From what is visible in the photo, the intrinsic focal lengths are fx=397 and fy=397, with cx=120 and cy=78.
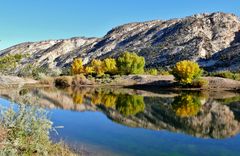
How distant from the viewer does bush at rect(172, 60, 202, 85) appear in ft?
330

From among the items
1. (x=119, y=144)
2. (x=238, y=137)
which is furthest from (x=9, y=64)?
(x=238, y=137)

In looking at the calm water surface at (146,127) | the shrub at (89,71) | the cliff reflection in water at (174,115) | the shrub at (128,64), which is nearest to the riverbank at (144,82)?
the shrub at (128,64)

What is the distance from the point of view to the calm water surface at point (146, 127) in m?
28.6

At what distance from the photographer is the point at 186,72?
330ft

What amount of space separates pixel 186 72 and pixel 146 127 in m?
62.7

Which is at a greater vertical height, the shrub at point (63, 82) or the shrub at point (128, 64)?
the shrub at point (128, 64)

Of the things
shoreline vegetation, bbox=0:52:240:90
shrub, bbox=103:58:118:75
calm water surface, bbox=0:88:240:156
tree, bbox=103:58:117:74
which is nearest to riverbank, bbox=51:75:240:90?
shoreline vegetation, bbox=0:52:240:90

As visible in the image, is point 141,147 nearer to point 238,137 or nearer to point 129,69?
point 238,137

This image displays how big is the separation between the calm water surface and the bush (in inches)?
1558

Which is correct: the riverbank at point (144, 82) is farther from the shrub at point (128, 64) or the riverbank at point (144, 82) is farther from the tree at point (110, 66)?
the tree at point (110, 66)

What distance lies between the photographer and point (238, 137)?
3481 cm

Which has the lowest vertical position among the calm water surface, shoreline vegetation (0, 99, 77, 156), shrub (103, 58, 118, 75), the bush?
the calm water surface

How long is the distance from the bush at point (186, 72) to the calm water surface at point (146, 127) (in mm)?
39582

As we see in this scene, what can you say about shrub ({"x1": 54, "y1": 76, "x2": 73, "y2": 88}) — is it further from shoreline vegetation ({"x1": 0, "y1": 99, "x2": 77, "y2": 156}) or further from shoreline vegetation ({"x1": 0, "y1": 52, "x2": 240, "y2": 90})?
shoreline vegetation ({"x1": 0, "y1": 99, "x2": 77, "y2": 156})
